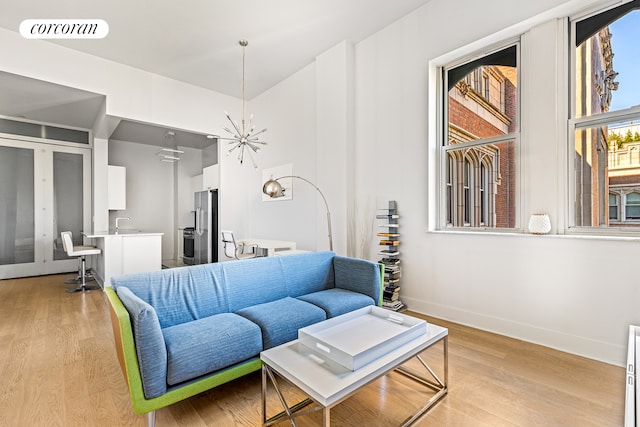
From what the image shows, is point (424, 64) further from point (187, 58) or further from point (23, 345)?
point (23, 345)

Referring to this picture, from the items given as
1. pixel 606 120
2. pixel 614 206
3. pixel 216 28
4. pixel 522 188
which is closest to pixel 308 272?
pixel 522 188

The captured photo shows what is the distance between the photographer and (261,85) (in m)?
5.57

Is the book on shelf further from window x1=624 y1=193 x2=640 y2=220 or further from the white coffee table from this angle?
window x1=624 y1=193 x2=640 y2=220

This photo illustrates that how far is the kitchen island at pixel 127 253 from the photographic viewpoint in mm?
4344

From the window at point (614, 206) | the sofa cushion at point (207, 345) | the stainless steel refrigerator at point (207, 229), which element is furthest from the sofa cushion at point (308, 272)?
the stainless steel refrigerator at point (207, 229)

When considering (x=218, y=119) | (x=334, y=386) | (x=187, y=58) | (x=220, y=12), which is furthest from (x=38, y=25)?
(x=334, y=386)

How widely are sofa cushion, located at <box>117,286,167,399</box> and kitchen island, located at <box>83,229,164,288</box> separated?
342cm

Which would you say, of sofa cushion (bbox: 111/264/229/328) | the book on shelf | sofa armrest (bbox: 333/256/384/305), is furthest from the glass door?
the book on shelf

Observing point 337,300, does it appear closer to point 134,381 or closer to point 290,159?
point 134,381

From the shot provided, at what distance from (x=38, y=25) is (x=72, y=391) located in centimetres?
386

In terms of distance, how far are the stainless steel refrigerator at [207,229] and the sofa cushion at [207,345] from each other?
4.32 m

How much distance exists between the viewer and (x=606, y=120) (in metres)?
2.46

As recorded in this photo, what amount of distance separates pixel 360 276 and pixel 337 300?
15.9 inches

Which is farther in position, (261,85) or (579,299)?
(261,85)
